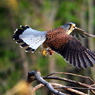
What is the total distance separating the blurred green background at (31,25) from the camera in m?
10.2

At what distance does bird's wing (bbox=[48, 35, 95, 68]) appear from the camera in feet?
10.5

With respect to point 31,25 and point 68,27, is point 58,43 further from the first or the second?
point 31,25

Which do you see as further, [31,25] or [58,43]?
[31,25]

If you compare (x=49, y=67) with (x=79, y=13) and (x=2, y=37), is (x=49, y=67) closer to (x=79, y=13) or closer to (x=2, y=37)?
(x=2, y=37)

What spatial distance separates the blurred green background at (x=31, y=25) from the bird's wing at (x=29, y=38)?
224 inches

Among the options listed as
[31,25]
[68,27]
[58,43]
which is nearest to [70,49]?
[58,43]

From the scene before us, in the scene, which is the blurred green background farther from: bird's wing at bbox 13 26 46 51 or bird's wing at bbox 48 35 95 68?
bird's wing at bbox 48 35 95 68

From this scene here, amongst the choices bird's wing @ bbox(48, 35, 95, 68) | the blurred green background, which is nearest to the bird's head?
bird's wing @ bbox(48, 35, 95, 68)

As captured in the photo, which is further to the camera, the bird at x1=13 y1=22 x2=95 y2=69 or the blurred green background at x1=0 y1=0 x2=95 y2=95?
the blurred green background at x1=0 y1=0 x2=95 y2=95

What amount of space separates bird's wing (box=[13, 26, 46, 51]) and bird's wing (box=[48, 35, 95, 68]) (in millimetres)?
137

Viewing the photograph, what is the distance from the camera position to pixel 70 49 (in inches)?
134

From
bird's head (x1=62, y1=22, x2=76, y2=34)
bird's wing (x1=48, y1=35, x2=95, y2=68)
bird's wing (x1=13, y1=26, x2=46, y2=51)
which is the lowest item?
bird's wing (x1=48, y1=35, x2=95, y2=68)

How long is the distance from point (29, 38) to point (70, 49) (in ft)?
1.53

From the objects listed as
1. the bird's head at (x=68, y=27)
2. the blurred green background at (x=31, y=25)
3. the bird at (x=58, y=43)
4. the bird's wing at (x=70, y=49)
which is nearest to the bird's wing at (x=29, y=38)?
the bird at (x=58, y=43)
